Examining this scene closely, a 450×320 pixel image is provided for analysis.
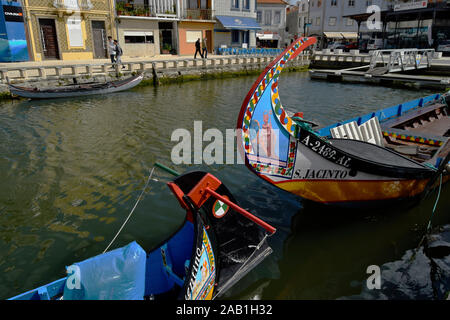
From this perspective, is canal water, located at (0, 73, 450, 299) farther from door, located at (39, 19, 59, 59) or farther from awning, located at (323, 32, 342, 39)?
awning, located at (323, 32, 342, 39)

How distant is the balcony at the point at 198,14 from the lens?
1307 inches

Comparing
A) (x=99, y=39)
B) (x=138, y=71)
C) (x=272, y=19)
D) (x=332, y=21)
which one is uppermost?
(x=272, y=19)

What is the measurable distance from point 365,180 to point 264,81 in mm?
2582

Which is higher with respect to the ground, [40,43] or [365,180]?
[40,43]

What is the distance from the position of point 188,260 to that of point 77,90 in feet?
51.6

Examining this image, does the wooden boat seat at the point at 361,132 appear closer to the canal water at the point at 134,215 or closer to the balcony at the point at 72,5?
the canal water at the point at 134,215

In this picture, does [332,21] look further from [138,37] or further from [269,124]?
[269,124]

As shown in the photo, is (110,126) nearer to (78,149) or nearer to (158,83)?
(78,149)

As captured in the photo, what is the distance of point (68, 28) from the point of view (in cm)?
2580

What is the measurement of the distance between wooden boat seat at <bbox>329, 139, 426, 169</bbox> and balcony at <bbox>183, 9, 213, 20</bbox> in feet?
99.3

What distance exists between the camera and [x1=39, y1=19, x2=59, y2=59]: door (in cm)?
2477

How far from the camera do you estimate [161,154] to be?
994cm

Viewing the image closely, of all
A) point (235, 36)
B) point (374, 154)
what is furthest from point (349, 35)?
point (374, 154)
